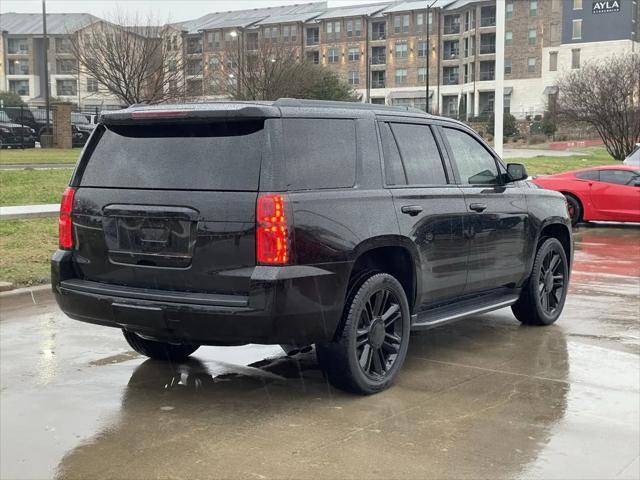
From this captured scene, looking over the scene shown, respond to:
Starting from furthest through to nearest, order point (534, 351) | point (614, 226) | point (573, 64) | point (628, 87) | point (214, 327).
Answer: point (573, 64)
point (628, 87)
point (614, 226)
point (534, 351)
point (214, 327)

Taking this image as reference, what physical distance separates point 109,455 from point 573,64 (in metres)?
88.8

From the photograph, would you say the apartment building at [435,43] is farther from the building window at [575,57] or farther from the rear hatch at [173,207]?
the rear hatch at [173,207]

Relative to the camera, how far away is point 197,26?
109562 mm

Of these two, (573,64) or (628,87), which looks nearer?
A: (628,87)

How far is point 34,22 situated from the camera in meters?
117

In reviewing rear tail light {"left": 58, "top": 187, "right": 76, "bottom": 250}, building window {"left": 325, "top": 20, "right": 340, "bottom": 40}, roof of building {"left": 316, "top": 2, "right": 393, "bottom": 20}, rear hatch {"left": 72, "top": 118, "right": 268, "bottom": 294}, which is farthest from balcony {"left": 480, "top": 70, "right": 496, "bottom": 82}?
rear hatch {"left": 72, "top": 118, "right": 268, "bottom": 294}

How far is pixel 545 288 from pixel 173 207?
4.10m

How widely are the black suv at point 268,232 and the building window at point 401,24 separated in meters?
94.5

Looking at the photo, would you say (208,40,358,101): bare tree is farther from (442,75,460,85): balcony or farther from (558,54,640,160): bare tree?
(442,75,460,85): balcony

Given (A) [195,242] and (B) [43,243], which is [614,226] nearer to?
(B) [43,243]

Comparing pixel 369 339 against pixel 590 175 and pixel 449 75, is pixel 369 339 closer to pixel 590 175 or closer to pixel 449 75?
pixel 590 175

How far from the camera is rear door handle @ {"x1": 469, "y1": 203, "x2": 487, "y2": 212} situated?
6.69 m

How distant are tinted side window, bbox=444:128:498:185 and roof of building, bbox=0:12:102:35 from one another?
105342 millimetres

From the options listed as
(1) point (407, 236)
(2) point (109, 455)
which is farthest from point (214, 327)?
(1) point (407, 236)
